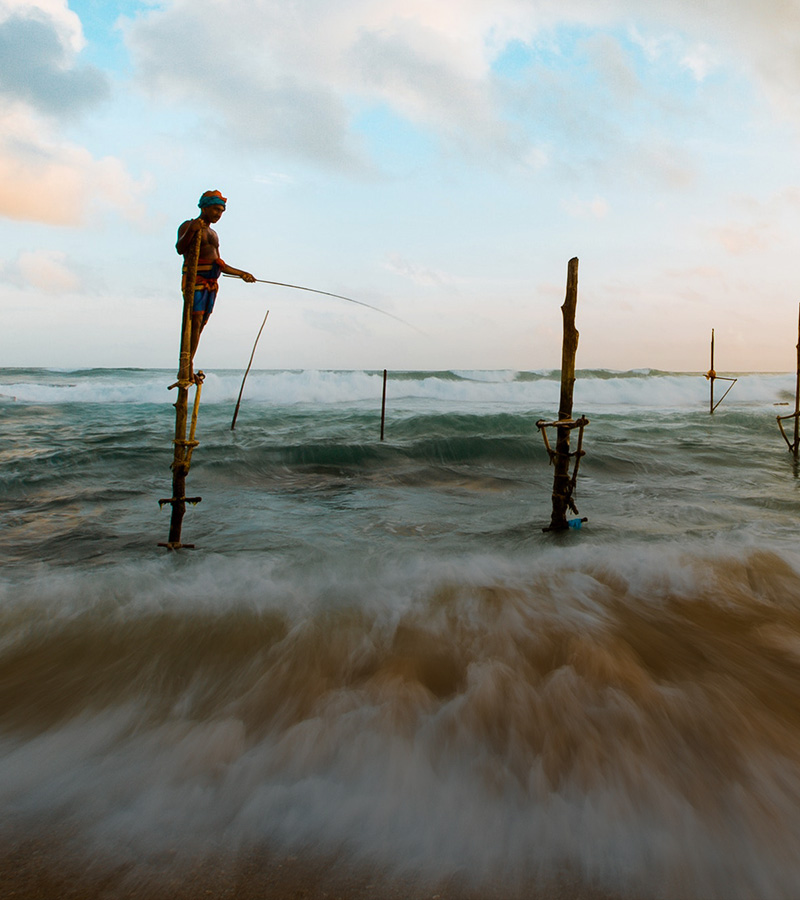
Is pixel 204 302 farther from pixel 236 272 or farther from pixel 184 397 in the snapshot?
pixel 184 397

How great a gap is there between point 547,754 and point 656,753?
0.66m

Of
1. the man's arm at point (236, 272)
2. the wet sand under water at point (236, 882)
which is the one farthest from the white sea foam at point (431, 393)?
the wet sand under water at point (236, 882)

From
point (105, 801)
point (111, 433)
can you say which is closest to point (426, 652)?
point (105, 801)

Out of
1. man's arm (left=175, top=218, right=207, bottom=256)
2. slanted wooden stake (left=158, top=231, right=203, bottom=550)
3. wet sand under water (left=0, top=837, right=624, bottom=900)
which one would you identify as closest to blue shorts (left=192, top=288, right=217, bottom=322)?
slanted wooden stake (left=158, top=231, right=203, bottom=550)

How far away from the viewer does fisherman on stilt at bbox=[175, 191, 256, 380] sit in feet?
20.1

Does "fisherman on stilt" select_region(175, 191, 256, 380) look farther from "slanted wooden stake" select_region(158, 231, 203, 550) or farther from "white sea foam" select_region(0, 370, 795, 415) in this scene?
"white sea foam" select_region(0, 370, 795, 415)

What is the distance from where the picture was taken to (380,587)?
6082 millimetres

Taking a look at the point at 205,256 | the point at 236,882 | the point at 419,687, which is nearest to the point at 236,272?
the point at 205,256

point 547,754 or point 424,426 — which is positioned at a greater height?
point 424,426

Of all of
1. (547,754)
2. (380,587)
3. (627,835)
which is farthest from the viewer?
(380,587)

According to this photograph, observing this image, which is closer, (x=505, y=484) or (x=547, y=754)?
(x=547, y=754)

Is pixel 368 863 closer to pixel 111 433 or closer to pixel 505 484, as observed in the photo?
pixel 505 484

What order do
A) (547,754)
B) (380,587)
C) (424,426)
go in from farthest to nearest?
(424,426), (380,587), (547,754)

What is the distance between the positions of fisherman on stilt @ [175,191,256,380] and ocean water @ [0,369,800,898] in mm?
2851
